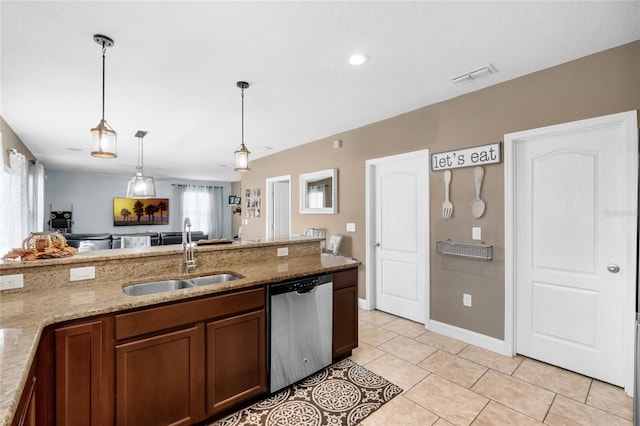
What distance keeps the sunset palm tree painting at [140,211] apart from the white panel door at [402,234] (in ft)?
26.8

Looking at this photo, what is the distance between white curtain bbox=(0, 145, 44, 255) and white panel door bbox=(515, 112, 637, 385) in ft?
17.2

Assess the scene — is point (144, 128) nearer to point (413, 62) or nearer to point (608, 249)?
point (413, 62)

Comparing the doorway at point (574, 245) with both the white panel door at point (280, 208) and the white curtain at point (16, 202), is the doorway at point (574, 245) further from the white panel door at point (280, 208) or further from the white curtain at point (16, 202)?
the white curtain at point (16, 202)

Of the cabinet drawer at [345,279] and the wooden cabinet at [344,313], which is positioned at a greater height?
the cabinet drawer at [345,279]

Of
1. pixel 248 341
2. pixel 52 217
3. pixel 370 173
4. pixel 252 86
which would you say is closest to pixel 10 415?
pixel 248 341

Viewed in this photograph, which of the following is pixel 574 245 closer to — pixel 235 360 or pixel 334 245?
pixel 334 245

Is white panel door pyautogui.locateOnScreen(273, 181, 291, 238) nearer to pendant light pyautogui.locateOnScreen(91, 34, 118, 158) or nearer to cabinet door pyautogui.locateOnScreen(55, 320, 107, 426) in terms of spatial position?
pendant light pyautogui.locateOnScreen(91, 34, 118, 158)

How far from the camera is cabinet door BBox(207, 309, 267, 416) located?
1824 mm

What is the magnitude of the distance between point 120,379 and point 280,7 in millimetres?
2188

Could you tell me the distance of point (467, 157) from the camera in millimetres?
2936

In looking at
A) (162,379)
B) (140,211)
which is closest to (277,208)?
(162,379)

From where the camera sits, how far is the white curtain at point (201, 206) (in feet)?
32.8

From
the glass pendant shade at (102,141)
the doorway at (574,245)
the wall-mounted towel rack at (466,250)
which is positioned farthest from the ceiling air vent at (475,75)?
the glass pendant shade at (102,141)

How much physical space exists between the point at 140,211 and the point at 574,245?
33.9 feet
